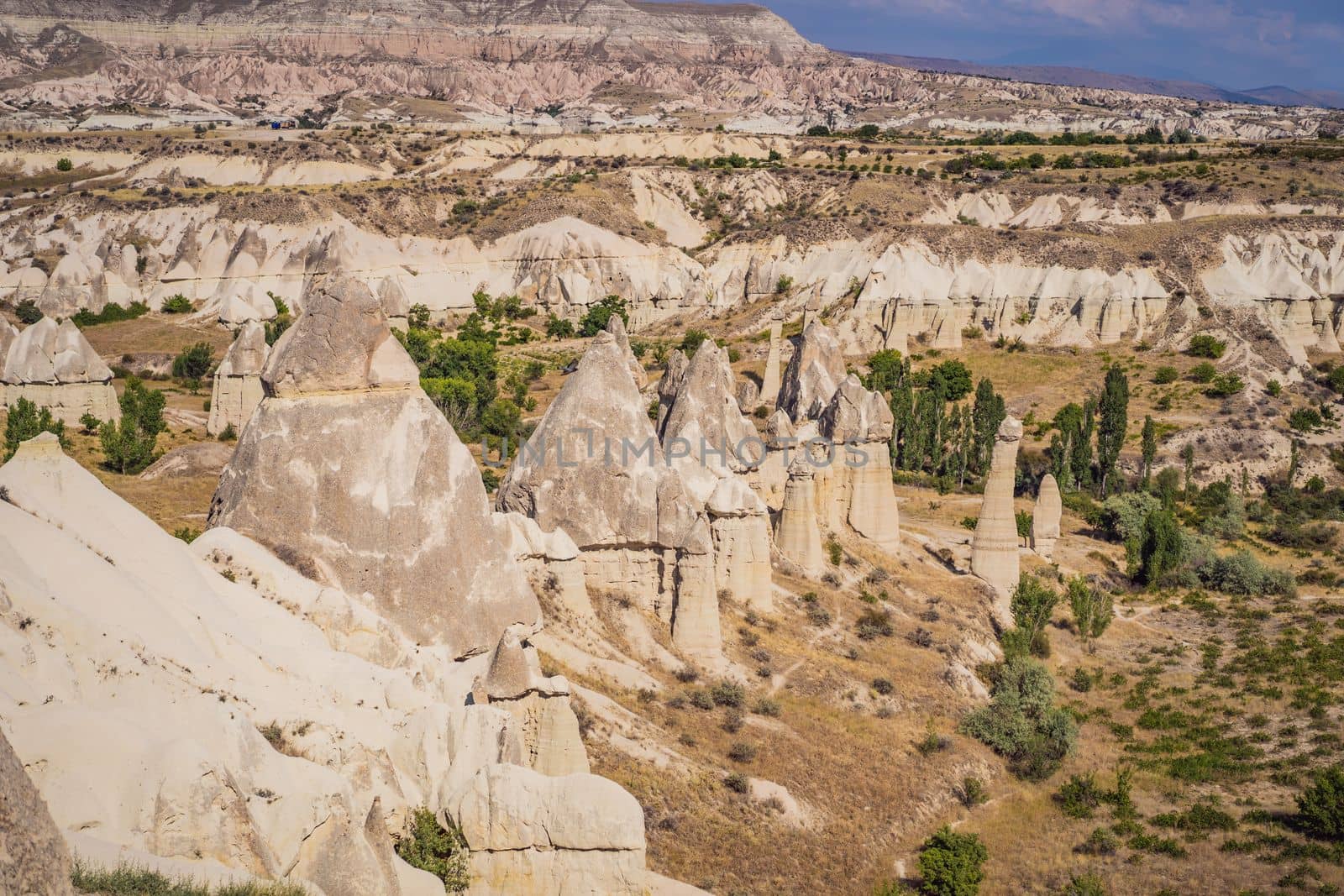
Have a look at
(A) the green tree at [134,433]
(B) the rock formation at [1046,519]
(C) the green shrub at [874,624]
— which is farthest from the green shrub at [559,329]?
(C) the green shrub at [874,624]

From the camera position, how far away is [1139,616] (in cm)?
3928

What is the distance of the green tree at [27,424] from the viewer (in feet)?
121

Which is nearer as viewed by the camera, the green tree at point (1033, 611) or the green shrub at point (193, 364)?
the green tree at point (1033, 611)

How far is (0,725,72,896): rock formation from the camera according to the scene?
291 inches

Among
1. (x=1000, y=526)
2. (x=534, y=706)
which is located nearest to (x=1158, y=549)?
(x=1000, y=526)

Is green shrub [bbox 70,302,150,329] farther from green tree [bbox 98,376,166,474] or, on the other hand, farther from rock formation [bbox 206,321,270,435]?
rock formation [bbox 206,321,270,435]

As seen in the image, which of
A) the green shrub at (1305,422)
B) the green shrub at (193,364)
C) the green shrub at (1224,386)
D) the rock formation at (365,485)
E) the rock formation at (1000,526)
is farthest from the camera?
the green shrub at (1224,386)

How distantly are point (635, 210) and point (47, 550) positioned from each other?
9314 centimetres

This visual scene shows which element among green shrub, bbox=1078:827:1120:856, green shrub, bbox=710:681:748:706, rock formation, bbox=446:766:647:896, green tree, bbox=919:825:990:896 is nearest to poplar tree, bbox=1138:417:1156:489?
green shrub, bbox=1078:827:1120:856

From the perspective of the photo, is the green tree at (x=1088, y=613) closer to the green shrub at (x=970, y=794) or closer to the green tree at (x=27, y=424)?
the green shrub at (x=970, y=794)

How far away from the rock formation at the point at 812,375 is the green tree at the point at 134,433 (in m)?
22.6

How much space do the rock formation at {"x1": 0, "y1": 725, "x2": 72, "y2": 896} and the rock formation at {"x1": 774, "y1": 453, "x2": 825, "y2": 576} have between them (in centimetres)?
2414

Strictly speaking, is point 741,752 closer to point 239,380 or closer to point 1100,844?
point 1100,844

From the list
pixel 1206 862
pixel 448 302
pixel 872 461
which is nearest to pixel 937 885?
pixel 1206 862
